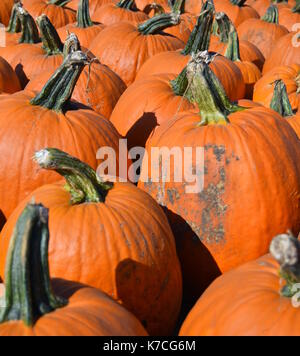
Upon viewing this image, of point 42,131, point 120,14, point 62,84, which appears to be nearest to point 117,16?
point 120,14

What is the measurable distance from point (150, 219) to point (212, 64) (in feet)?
6.10

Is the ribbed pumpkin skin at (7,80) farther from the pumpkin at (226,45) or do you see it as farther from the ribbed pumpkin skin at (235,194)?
the ribbed pumpkin skin at (235,194)

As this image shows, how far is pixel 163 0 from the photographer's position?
283 inches

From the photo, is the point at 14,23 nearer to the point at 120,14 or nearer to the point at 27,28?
the point at 27,28

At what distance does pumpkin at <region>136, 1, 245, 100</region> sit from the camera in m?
3.96

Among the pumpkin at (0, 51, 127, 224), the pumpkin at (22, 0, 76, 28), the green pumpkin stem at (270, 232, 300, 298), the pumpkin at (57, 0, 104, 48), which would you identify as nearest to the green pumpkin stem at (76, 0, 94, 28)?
the pumpkin at (57, 0, 104, 48)

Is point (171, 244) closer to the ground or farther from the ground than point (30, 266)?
closer to the ground

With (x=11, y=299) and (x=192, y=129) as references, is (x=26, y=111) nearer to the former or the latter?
(x=192, y=129)

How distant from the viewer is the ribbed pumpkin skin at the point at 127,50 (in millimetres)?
4715

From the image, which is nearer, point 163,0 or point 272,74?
point 272,74

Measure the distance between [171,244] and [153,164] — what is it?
0.50 metres
